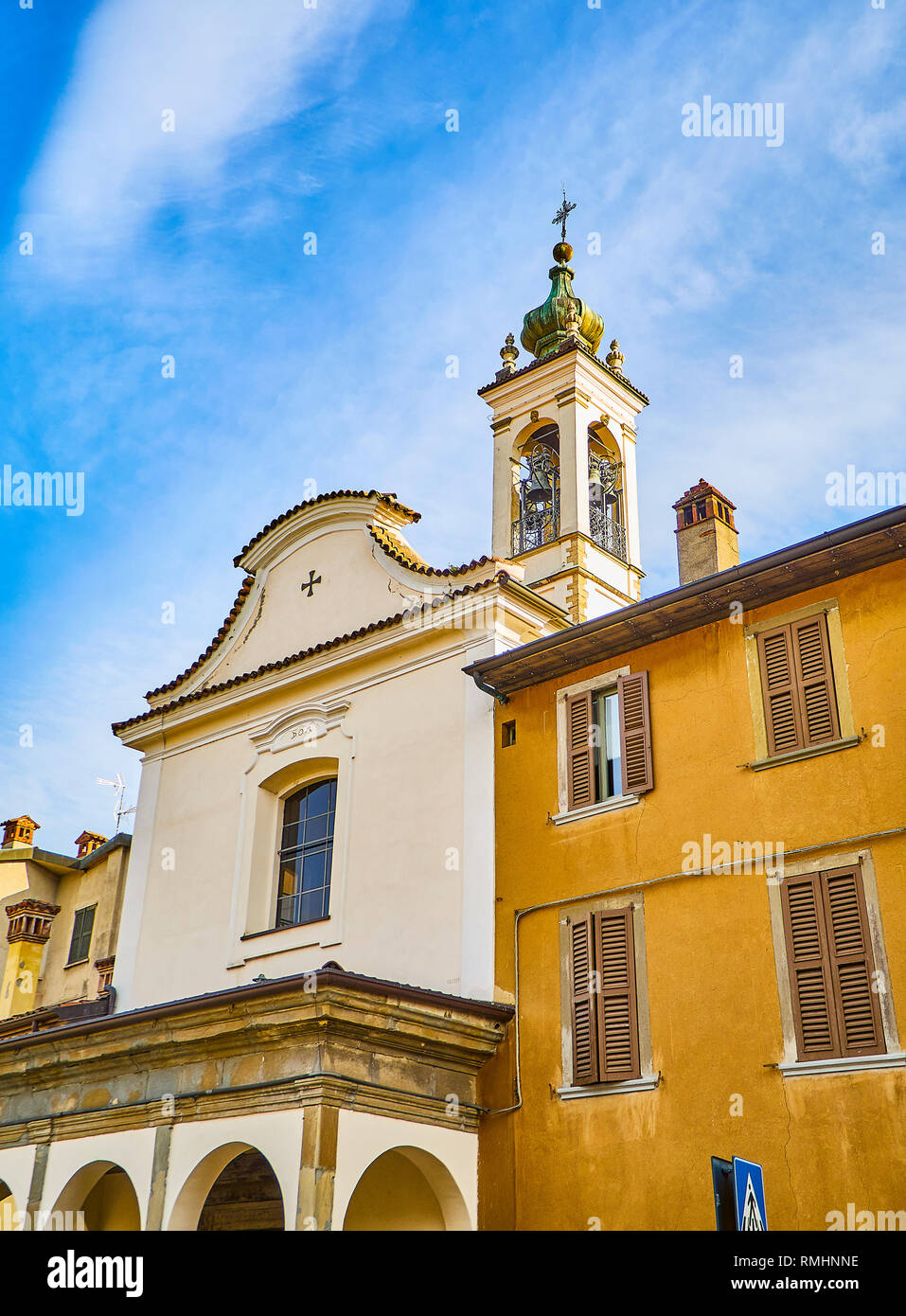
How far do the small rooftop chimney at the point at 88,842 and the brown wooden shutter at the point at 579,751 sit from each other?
76.1 feet

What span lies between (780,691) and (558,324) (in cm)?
1896

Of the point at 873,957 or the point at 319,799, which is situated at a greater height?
the point at 319,799

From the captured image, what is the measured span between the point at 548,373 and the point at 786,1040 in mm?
18352

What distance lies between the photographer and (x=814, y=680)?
12.2m

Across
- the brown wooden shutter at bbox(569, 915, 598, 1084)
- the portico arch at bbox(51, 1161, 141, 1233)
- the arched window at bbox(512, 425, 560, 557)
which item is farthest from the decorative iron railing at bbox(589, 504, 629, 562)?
the portico arch at bbox(51, 1161, 141, 1233)

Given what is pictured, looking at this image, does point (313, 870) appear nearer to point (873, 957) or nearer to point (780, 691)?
point (780, 691)

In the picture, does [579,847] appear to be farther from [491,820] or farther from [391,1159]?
[391,1159]

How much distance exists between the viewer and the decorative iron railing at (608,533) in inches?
1024

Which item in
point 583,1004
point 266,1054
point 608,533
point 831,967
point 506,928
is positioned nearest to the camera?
point 831,967

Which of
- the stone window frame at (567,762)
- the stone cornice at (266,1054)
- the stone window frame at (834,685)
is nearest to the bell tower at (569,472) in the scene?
the stone window frame at (567,762)

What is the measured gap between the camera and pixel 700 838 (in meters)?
12.4

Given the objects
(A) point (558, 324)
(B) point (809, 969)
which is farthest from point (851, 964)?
(A) point (558, 324)

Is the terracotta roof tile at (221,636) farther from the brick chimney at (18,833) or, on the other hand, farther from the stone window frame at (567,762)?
the brick chimney at (18,833)
